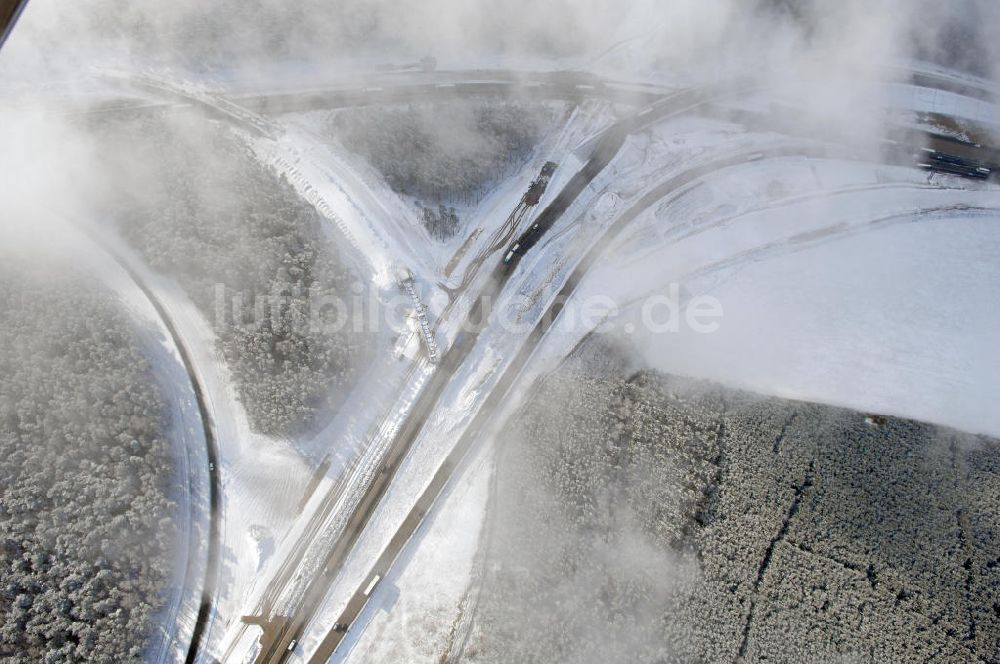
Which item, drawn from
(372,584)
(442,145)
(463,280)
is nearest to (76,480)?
(372,584)

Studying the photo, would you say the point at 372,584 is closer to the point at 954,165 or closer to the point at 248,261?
the point at 248,261

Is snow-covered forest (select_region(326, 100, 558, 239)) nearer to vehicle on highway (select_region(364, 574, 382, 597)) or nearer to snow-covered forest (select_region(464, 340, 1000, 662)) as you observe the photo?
snow-covered forest (select_region(464, 340, 1000, 662))

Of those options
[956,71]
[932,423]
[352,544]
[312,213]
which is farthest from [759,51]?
[352,544]

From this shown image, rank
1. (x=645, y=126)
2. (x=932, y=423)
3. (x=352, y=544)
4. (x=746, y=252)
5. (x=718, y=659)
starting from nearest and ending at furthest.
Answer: (x=718, y=659) < (x=352, y=544) < (x=932, y=423) < (x=746, y=252) < (x=645, y=126)

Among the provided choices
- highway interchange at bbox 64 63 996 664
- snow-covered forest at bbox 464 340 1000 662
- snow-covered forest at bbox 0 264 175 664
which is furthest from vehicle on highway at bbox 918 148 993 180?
A: snow-covered forest at bbox 0 264 175 664

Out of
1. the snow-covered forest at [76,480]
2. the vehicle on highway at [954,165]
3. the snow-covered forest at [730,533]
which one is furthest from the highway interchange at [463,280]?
the snow-covered forest at [730,533]

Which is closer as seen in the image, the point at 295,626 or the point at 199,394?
the point at 295,626

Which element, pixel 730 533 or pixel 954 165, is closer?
pixel 730 533

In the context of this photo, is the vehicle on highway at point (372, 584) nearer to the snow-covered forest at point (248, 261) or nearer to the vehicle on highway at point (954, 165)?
the snow-covered forest at point (248, 261)

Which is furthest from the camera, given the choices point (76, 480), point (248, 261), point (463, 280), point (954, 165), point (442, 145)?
point (954, 165)

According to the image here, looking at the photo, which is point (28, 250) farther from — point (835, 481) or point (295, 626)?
point (835, 481)

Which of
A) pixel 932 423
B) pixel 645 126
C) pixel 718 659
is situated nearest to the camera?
pixel 718 659
